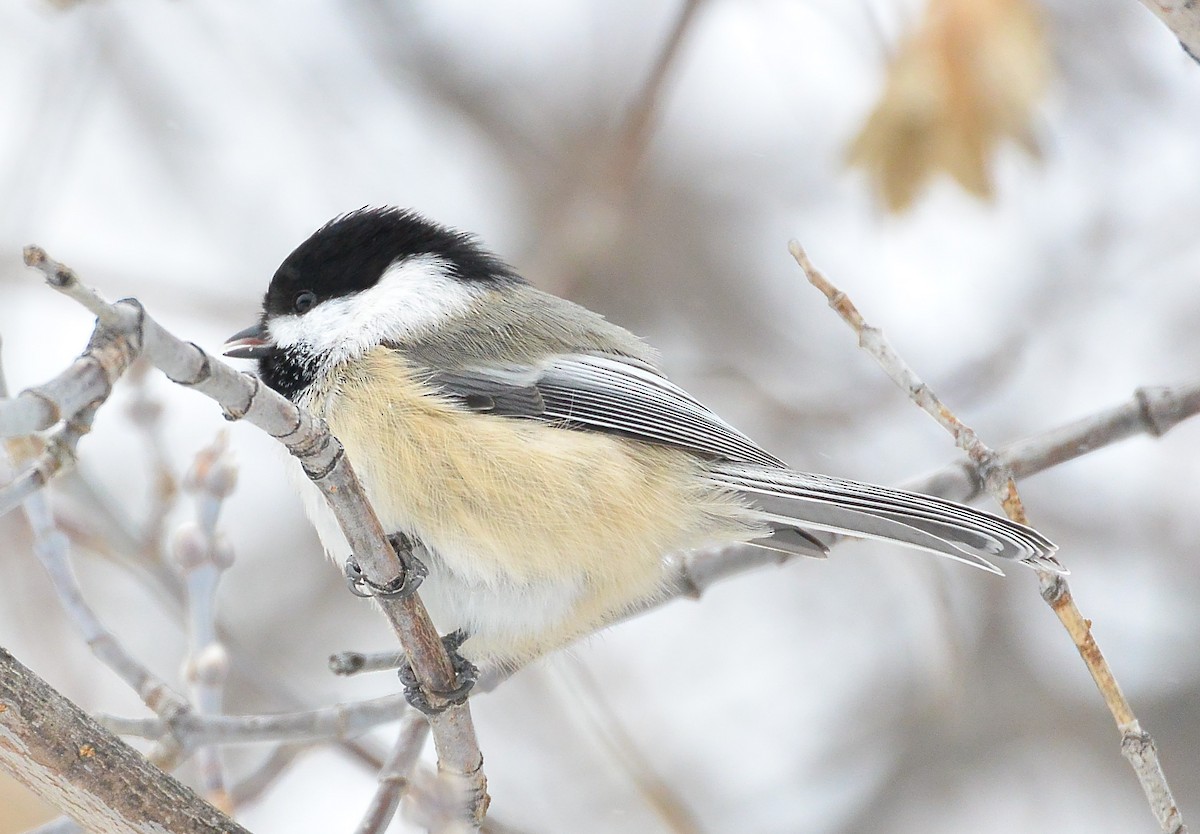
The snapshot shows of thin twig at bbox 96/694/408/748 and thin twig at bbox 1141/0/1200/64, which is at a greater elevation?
thin twig at bbox 1141/0/1200/64

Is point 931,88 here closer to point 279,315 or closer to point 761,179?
point 279,315

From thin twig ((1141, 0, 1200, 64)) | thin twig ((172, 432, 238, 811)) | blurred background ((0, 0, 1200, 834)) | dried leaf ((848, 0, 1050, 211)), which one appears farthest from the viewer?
blurred background ((0, 0, 1200, 834))

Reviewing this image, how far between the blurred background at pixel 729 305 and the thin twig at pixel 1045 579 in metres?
1.10

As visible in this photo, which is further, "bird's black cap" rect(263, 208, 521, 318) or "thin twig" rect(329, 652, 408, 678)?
"bird's black cap" rect(263, 208, 521, 318)

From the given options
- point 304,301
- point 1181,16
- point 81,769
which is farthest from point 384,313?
point 1181,16

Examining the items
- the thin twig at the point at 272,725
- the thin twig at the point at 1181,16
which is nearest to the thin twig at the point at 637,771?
the thin twig at the point at 272,725

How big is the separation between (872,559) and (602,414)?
2.59 meters

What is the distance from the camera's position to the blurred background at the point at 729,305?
3.67 m

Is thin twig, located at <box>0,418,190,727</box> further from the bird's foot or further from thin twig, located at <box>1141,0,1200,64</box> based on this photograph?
thin twig, located at <box>1141,0,1200,64</box>

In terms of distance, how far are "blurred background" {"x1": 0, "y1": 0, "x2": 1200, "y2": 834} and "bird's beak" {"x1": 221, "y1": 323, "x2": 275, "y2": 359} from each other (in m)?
0.78

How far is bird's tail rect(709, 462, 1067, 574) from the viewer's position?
1868mm

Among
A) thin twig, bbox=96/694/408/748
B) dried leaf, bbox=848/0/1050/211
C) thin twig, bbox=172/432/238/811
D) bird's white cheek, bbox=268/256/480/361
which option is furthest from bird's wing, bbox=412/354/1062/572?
dried leaf, bbox=848/0/1050/211

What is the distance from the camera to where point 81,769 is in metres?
1.37

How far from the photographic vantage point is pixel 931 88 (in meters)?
2.80
